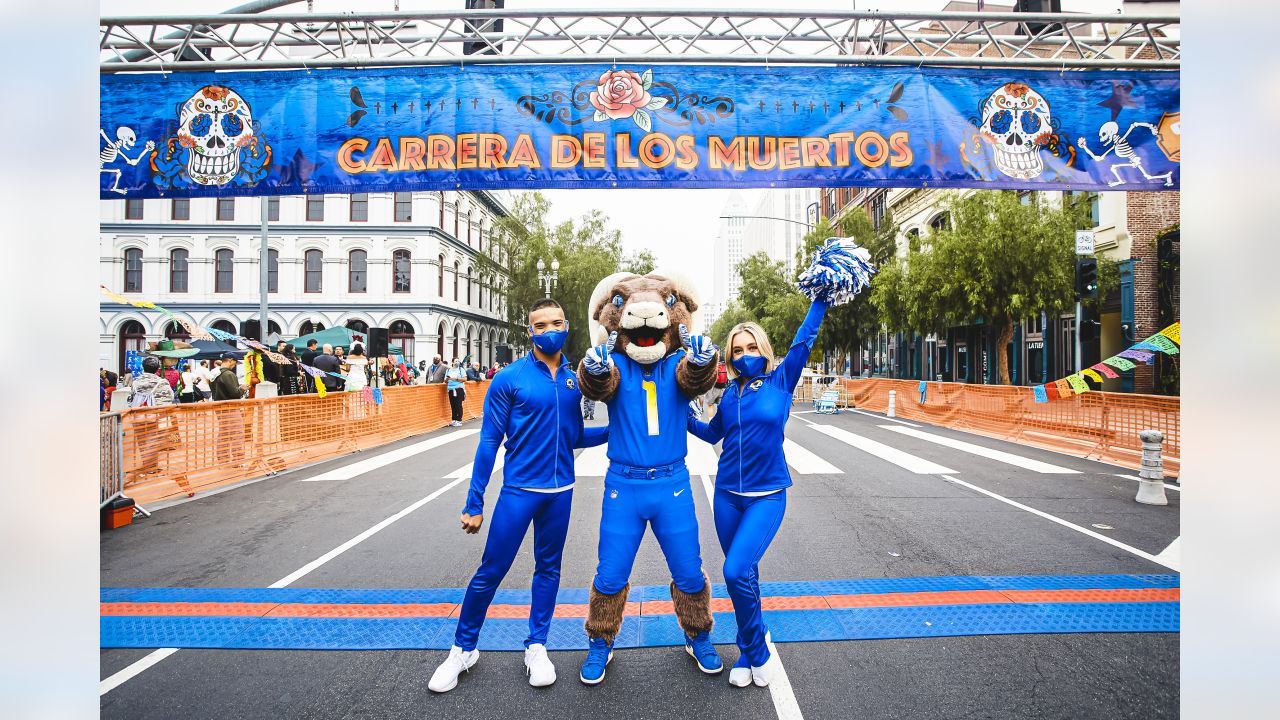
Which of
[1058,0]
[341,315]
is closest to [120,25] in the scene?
[1058,0]

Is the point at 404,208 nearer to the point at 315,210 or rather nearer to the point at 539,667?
the point at 315,210

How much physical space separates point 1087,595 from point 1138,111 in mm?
4267

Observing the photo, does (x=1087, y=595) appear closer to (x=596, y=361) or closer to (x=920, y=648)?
(x=920, y=648)

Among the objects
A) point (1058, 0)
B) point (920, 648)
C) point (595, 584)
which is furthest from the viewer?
point (1058, 0)

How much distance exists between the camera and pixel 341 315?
34469mm

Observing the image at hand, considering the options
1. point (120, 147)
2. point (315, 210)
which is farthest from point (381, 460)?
point (315, 210)

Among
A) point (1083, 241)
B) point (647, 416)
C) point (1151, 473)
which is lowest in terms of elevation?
point (1151, 473)

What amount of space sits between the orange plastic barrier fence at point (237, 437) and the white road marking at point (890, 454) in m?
10.1

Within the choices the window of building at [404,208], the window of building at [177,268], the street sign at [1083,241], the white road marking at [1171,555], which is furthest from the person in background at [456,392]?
the window of building at [177,268]

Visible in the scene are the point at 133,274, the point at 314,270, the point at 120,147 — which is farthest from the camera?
→ the point at 314,270

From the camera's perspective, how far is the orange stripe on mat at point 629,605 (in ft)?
14.9

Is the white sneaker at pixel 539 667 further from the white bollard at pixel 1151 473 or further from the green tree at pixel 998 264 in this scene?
the green tree at pixel 998 264

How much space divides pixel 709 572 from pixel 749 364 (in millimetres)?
2372

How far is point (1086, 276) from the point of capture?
11234 millimetres
